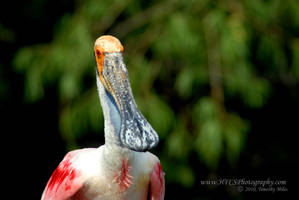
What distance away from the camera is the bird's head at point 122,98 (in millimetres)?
1880

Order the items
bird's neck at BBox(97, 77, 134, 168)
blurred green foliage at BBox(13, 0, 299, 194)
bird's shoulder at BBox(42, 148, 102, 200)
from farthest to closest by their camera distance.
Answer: blurred green foliage at BBox(13, 0, 299, 194)
bird's shoulder at BBox(42, 148, 102, 200)
bird's neck at BBox(97, 77, 134, 168)

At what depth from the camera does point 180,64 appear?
3996 millimetres

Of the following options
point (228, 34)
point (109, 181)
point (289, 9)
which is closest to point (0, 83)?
point (228, 34)

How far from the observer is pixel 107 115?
2027 millimetres

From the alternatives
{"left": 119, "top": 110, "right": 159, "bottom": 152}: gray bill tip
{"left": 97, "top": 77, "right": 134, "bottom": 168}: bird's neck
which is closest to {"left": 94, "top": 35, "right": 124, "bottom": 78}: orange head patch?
{"left": 97, "top": 77, "right": 134, "bottom": 168}: bird's neck

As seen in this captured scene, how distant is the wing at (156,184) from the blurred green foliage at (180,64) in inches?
57.5

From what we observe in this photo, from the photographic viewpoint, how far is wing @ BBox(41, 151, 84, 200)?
2135mm

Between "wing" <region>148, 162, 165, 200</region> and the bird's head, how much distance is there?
307mm

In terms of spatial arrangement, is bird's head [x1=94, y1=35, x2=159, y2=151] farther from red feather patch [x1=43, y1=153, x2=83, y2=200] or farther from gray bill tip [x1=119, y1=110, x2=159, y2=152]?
red feather patch [x1=43, y1=153, x2=83, y2=200]

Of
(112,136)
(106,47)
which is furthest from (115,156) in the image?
(106,47)

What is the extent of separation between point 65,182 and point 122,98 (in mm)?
492

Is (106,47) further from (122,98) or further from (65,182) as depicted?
(65,182)

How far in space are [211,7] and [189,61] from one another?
451 millimetres

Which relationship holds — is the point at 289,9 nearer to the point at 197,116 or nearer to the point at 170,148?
the point at 197,116
